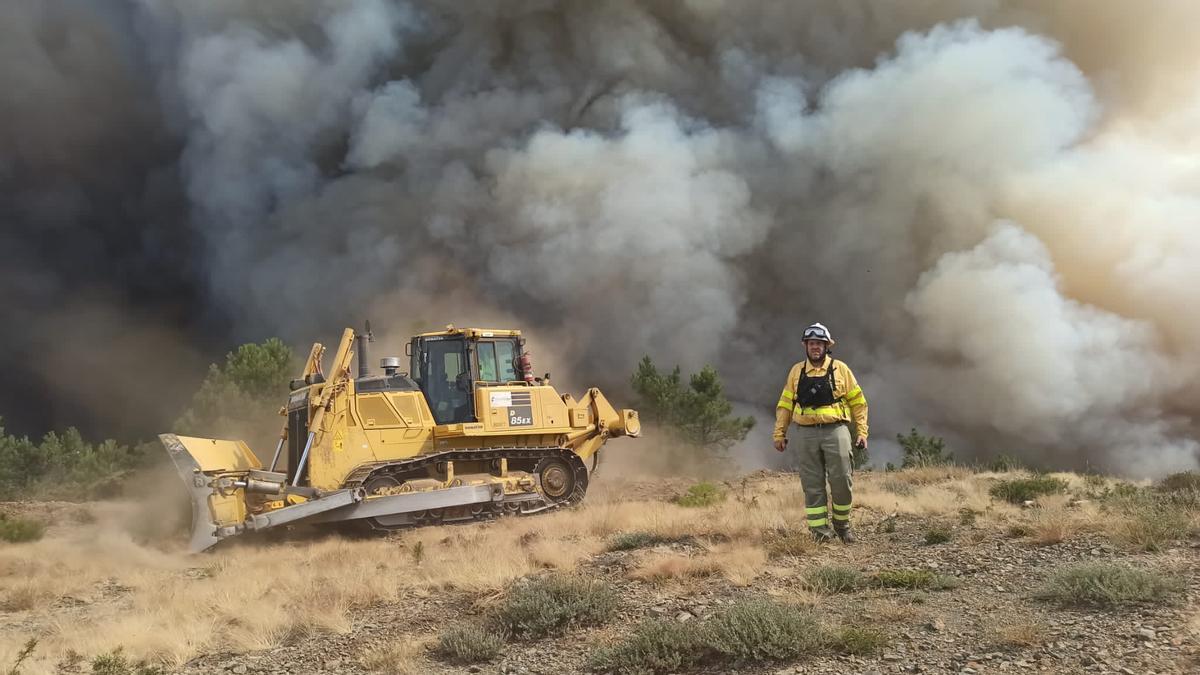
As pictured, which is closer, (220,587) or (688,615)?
(688,615)

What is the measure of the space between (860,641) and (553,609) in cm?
216

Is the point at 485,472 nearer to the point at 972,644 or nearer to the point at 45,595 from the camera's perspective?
the point at 45,595

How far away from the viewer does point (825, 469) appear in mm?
8789

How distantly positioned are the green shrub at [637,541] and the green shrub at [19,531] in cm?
1052

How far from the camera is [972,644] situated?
489cm

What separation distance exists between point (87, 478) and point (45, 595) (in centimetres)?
1776

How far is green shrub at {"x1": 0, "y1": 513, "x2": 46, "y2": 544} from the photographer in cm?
1414

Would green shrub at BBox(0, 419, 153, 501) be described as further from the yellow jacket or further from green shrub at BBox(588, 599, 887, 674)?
green shrub at BBox(588, 599, 887, 674)

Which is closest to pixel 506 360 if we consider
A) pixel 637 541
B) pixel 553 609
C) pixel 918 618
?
pixel 637 541

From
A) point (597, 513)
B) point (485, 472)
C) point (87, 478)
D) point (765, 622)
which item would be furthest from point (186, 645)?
point (87, 478)

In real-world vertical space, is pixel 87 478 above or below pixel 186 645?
above

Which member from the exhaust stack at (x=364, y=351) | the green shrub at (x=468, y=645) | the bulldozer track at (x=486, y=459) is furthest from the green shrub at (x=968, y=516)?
the exhaust stack at (x=364, y=351)

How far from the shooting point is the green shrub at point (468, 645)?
18.8ft

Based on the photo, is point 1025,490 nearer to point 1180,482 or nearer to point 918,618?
point 1180,482
